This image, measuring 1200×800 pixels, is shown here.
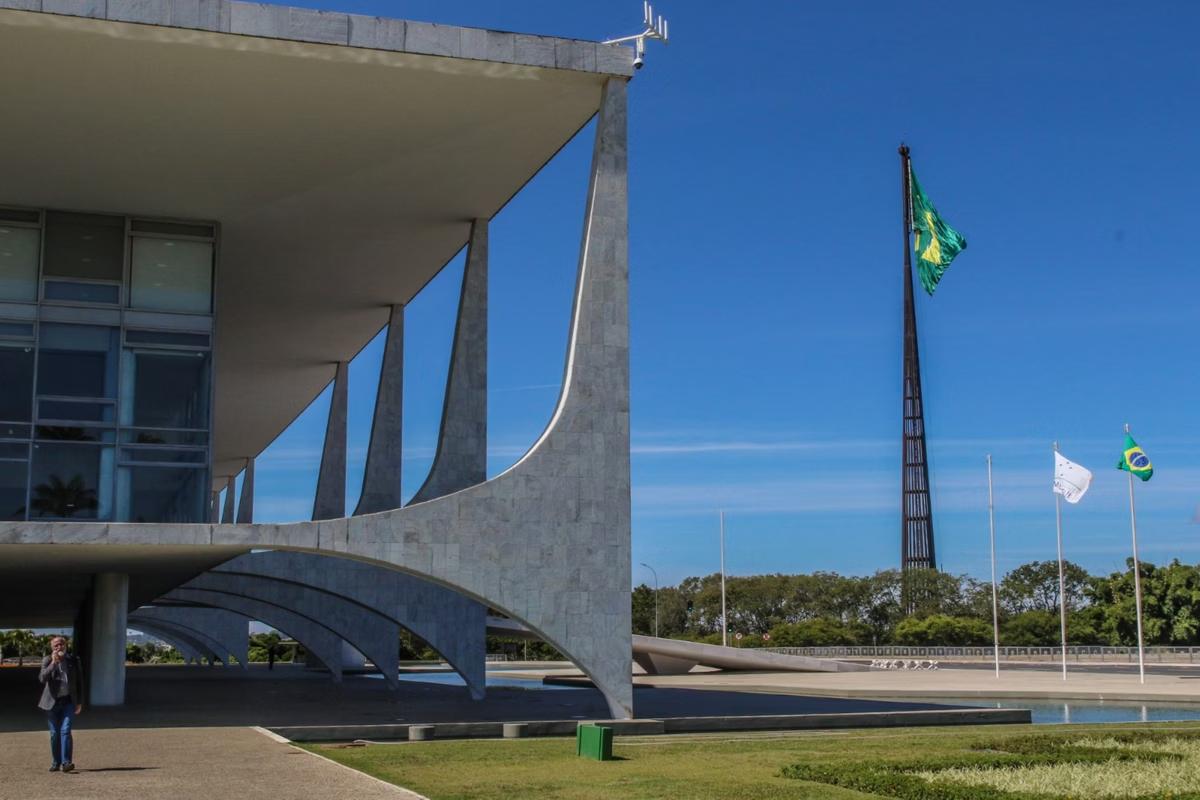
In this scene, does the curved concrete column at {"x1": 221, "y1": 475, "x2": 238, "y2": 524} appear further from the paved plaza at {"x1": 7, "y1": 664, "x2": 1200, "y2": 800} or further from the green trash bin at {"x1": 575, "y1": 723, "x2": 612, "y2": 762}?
the green trash bin at {"x1": 575, "y1": 723, "x2": 612, "y2": 762}

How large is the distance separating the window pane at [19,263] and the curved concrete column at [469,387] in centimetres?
813

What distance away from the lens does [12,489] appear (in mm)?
21547

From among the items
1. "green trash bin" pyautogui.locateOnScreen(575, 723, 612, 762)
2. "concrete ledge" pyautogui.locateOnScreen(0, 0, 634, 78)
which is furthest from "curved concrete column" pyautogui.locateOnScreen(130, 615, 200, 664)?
"green trash bin" pyautogui.locateOnScreen(575, 723, 612, 762)

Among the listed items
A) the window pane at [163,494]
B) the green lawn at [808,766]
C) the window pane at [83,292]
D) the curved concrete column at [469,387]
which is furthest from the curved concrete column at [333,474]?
the green lawn at [808,766]

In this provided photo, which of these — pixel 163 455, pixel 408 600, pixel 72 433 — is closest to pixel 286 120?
pixel 163 455

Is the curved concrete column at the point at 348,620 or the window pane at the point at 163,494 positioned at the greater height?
the window pane at the point at 163,494

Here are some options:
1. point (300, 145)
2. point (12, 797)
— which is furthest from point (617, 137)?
point (12, 797)

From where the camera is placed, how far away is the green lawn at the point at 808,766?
1138 cm

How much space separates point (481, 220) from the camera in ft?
86.0

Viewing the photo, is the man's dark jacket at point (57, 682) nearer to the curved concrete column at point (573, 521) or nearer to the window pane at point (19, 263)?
the curved concrete column at point (573, 521)

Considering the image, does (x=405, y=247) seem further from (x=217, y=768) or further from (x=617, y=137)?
(x=217, y=768)

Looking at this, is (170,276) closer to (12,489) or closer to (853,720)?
(12,489)

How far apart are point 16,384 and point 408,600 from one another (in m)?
9.85

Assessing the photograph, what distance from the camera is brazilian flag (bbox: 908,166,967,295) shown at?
34.7m
